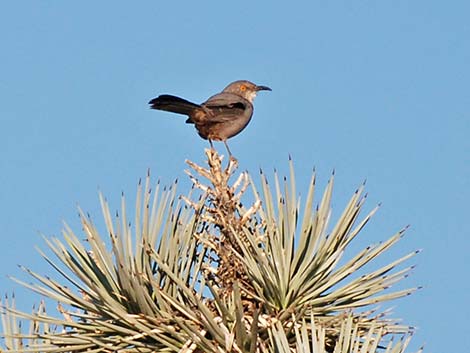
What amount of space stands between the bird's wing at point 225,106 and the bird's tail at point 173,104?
27 centimetres

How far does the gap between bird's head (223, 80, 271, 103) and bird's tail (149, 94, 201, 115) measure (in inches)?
63.0

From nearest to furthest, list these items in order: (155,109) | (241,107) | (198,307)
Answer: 1. (198,307)
2. (155,109)
3. (241,107)

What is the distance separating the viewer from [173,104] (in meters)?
7.00

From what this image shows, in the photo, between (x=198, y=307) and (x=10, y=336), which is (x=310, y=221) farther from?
(x=10, y=336)

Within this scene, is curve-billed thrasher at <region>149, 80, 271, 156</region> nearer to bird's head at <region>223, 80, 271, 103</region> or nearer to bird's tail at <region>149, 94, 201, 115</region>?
bird's tail at <region>149, 94, 201, 115</region>

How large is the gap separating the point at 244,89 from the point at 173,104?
221 centimetres

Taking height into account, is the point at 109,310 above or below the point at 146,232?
below

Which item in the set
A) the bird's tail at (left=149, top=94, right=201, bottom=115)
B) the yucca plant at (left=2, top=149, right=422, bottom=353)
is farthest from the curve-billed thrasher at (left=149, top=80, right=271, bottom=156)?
the yucca plant at (left=2, top=149, right=422, bottom=353)

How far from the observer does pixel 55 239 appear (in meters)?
3.52

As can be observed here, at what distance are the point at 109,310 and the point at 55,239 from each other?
1.29ft

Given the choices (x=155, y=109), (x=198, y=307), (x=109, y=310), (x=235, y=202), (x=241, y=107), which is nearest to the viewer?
(x=198, y=307)

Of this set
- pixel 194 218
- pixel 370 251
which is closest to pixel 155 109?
pixel 194 218

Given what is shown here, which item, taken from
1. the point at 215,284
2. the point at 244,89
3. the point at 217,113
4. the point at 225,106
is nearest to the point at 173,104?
the point at 217,113

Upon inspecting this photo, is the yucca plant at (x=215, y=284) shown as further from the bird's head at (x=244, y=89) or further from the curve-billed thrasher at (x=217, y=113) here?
the bird's head at (x=244, y=89)
